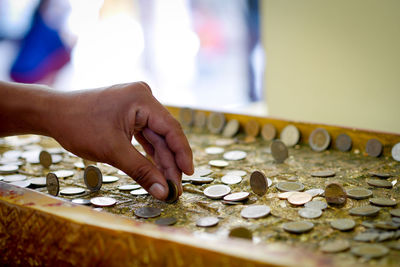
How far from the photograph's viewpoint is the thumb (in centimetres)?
130

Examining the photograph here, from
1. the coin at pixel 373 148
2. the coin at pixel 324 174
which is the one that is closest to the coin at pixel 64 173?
the coin at pixel 324 174

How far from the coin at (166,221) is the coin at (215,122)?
3.73 feet

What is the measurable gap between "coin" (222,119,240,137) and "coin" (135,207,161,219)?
101 centimetres

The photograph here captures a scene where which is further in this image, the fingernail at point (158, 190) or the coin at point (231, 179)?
the coin at point (231, 179)

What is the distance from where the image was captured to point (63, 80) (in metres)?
5.34

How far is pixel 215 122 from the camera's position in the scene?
2342mm

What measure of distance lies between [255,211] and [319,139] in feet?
2.67

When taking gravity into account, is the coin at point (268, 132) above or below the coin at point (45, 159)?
above

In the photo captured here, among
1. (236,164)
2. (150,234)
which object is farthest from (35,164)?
(150,234)

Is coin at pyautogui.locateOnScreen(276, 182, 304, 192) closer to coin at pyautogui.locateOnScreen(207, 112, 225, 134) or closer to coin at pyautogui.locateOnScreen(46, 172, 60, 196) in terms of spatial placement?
coin at pyautogui.locateOnScreen(46, 172, 60, 196)

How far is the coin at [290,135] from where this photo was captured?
199cm

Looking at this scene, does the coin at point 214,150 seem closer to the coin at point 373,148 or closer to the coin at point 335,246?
the coin at point 373,148

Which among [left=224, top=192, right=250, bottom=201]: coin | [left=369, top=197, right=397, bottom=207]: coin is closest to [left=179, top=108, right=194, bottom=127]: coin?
[left=224, top=192, right=250, bottom=201]: coin

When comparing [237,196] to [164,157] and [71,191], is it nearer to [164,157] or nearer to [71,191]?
[164,157]
